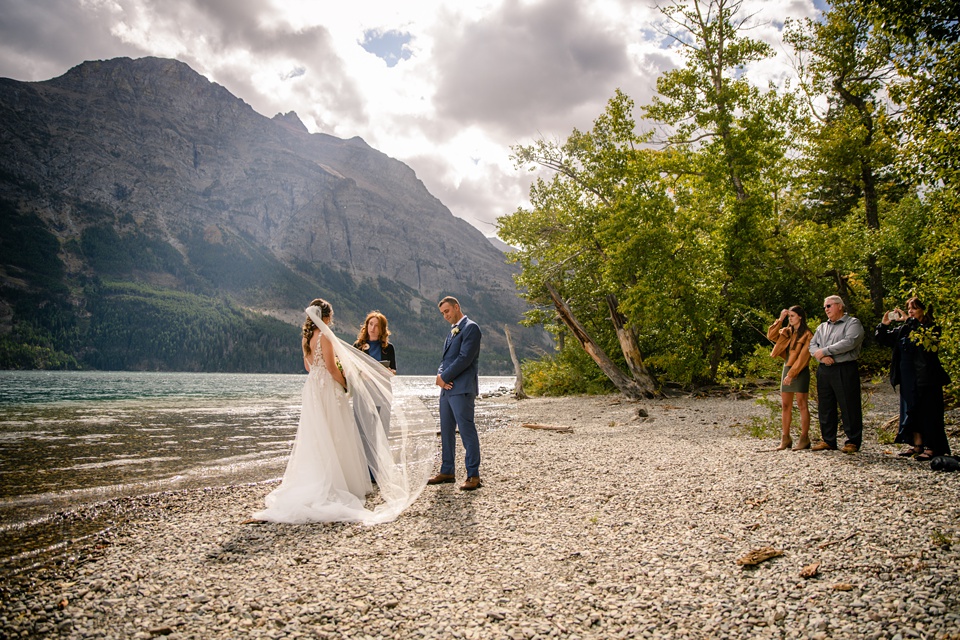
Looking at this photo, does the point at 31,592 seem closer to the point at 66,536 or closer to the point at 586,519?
the point at 66,536

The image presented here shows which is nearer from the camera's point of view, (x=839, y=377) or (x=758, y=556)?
(x=758, y=556)

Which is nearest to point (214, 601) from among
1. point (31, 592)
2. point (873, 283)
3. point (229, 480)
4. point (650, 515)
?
point (31, 592)

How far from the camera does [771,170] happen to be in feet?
77.9

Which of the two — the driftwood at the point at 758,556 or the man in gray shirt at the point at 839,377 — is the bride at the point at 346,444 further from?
the man in gray shirt at the point at 839,377

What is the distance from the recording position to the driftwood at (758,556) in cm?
439

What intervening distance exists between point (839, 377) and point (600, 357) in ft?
51.0

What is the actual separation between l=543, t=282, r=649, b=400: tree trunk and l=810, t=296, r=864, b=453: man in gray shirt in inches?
563

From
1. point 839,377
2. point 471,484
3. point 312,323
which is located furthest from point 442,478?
point 839,377

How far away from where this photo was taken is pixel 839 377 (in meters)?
8.46

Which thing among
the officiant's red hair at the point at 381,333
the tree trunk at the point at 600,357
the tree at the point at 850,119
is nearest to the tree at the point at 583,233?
the tree trunk at the point at 600,357

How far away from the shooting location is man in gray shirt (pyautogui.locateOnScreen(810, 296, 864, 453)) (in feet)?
27.3

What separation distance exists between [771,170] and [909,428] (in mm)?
19416

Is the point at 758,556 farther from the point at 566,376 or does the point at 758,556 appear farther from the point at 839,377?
the point at 566,376

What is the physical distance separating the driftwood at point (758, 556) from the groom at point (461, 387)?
406cm
